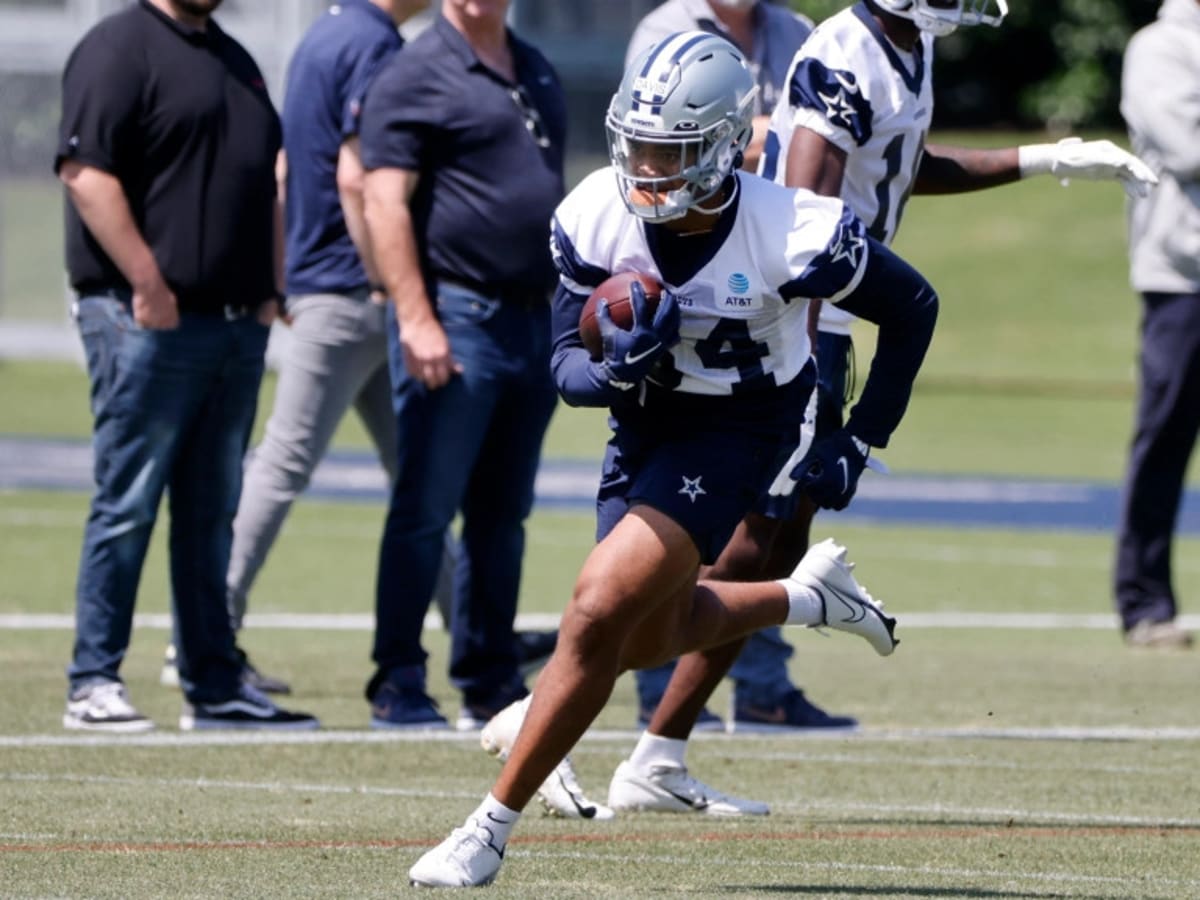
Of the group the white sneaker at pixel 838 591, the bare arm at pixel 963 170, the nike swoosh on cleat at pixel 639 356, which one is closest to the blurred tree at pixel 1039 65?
the bare arm at pixel 963 170

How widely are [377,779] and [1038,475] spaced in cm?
1227

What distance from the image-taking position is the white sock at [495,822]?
539 cm

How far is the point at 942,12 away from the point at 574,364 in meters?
1.90

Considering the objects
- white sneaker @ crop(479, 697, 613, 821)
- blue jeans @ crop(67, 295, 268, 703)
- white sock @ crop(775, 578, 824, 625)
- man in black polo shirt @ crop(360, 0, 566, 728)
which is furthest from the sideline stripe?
white sock @ crop(775, 578, 824, 625)

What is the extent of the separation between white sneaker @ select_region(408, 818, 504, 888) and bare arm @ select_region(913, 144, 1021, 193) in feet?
8.51

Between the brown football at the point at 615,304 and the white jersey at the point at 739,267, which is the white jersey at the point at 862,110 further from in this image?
the brown football at the point at 615,304

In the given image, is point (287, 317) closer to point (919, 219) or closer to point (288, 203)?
point (288, 203)

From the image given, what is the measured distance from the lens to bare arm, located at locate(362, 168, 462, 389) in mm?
7812

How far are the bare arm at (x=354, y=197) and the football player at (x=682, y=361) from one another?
290 cm

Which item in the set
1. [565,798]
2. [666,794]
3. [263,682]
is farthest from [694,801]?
[263,682]

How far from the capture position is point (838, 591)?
6.27 m

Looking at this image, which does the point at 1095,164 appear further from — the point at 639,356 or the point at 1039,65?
the point at 1039,65

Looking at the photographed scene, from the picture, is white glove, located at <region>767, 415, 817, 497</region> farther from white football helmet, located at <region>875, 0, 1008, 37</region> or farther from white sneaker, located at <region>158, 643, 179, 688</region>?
white sneaker, located at <region>158, 643, 179, 688</region>

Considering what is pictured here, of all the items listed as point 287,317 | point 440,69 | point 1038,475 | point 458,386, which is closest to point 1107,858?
point 458,386
